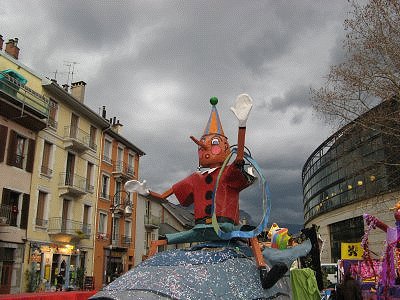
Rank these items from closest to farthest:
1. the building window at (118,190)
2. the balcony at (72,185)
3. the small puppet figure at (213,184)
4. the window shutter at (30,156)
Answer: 1. the small puppet figure at (213,184)
2. the window shutter at (30,156)
3. the balcony at (72,185)
4. the building window at (118,190)

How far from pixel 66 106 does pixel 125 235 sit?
12442 mm

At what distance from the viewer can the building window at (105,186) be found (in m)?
33.4

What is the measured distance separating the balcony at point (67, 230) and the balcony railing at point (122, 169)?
231 inches

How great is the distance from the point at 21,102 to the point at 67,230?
8815 mm

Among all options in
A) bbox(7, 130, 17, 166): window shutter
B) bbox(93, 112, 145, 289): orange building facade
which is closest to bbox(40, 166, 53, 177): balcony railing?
bbox(7, 130, 17, 166): window shutter

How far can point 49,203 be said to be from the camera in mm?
26844

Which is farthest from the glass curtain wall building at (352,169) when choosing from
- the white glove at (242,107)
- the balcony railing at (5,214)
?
the balcony railing at (5,214)

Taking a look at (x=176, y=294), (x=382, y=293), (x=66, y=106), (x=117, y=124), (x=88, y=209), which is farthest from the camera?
(x=117, y=124)

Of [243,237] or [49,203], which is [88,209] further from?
[243,237]

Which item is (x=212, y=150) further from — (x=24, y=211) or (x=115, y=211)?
(x=115, y=211)

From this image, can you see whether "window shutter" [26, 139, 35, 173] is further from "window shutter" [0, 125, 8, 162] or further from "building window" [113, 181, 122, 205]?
"building window" [113, 181, 122, 205]

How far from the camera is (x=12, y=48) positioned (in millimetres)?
27719

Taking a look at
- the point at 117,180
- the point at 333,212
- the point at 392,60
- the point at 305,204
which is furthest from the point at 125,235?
the point at 305,204

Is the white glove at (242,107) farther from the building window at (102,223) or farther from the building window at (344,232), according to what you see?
the building window at (344,232)
